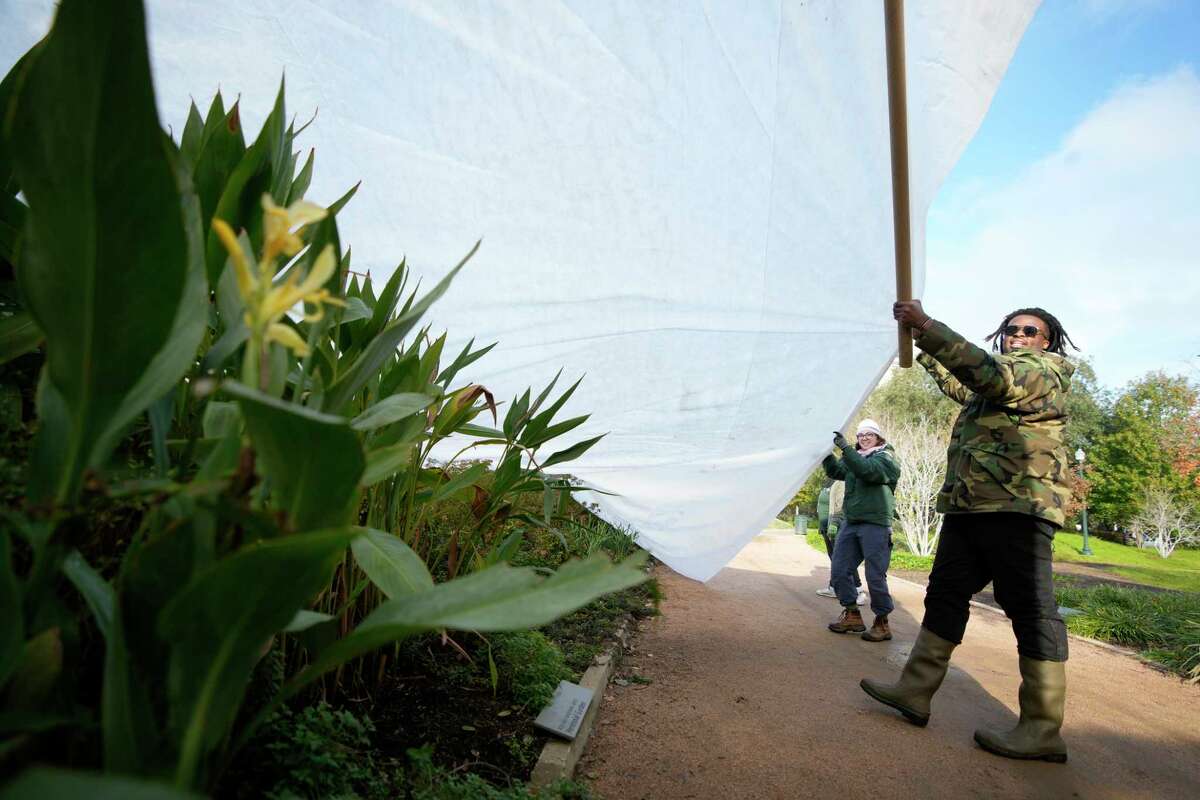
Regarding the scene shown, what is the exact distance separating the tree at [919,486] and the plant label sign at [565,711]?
1275 cm

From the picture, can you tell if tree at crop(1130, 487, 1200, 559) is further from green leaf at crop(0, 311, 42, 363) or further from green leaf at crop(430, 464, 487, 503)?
green leaf at crop(0, 311, 42, 363)

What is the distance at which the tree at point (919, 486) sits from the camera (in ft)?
47.2

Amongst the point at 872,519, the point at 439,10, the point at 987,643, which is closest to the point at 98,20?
the point at 439,10

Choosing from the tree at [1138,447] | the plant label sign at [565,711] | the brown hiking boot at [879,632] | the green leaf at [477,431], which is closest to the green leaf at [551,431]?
the green leaf at [477,431]

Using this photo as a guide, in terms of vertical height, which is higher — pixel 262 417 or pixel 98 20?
pixel 98 20

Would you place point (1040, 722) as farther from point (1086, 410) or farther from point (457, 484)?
point (1086, 410)

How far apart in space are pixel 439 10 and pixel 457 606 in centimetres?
209

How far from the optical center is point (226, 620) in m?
0.49

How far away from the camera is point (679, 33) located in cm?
212

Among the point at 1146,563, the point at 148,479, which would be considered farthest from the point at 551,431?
the point at 1146,563

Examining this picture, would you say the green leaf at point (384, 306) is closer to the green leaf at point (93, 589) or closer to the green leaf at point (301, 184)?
the green leaf at point (301, 184)

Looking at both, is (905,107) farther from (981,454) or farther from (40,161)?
(40,161)

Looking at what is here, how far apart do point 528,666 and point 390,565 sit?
49.6 inches

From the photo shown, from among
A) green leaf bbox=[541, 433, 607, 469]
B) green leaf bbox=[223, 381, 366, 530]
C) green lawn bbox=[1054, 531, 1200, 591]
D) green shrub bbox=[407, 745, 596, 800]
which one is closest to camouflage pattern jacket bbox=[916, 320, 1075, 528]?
green leaf bbox=[541, 433, 607, 469]
